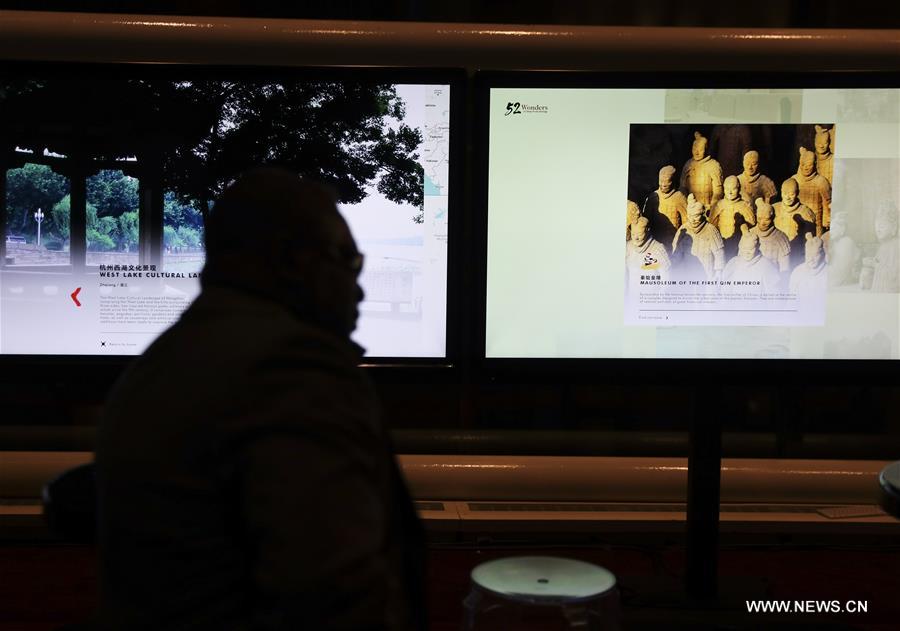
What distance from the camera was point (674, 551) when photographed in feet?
6.97

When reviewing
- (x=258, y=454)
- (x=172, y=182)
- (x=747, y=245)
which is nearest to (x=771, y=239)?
(x=747, y=245)

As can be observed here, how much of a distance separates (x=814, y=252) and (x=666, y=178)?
296 mm

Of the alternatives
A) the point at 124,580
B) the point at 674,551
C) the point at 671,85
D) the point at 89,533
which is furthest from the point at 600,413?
the point at 124,580

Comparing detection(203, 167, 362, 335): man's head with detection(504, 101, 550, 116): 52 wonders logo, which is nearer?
detection(203, 167, 362, 335): man's head

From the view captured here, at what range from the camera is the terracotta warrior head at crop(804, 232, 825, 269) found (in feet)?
5.45

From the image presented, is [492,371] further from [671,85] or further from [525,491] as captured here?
[671,85]

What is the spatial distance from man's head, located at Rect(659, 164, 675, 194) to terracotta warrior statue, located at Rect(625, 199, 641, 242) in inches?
2.1

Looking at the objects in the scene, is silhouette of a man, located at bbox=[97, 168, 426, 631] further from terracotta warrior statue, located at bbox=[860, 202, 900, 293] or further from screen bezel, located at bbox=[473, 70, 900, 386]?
terracotta warrior statue, located at bbox=[860, 202, 900, 293]

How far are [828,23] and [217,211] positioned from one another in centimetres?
244

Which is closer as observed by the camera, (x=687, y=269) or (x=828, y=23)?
→ (x=687, y=269)

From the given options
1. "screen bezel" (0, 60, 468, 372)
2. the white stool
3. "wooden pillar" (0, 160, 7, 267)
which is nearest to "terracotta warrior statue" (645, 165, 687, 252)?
"screen bezel" (0, 60, 468, 372)

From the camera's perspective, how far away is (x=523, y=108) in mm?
1670

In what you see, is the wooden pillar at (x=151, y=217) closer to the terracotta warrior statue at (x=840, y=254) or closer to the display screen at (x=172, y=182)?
the display screen at (x=172, y=182)

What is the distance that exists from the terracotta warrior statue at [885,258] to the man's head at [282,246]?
47.2 inches
